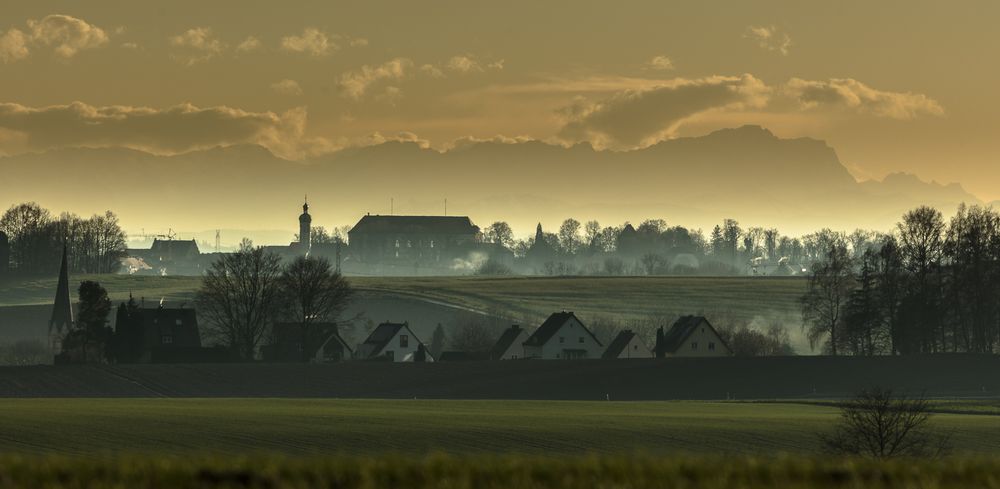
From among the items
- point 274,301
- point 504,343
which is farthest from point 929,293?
point 274,301

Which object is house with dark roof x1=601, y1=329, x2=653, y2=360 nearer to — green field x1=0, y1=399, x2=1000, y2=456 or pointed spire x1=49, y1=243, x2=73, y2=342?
pointed spire x1=49, y1=243, x2=73, y2=342

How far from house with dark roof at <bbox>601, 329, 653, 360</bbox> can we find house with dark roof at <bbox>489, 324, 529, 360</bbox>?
25.0ft

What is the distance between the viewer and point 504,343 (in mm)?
130500

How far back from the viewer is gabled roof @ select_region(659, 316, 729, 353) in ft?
405

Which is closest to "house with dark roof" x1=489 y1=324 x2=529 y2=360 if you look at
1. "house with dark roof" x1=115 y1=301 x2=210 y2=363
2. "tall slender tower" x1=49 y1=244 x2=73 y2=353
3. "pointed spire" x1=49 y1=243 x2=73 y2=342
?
"house with dark roof" x1=115 y1=301 x2=210 y2=363

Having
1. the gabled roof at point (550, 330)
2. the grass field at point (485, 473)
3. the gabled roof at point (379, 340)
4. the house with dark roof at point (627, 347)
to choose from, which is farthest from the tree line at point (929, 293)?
the grass field at point (485, 473)

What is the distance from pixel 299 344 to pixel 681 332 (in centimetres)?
3216

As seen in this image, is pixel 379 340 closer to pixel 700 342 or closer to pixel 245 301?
pixel 245 301

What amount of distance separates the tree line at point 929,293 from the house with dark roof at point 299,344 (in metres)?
41.0

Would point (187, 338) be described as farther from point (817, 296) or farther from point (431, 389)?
point (817, 296)

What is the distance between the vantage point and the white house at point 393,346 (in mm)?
130375

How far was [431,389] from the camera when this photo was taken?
9725 cm

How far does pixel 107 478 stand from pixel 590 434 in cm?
3800

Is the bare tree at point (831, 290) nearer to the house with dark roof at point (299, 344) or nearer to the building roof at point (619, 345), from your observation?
the building roof at point (619, 345)
